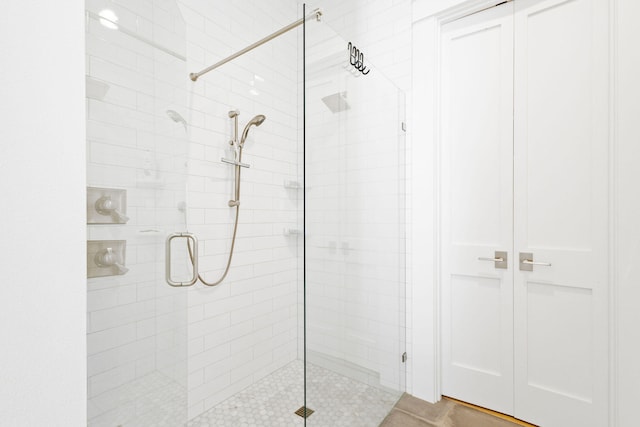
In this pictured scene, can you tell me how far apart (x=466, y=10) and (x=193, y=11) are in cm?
160

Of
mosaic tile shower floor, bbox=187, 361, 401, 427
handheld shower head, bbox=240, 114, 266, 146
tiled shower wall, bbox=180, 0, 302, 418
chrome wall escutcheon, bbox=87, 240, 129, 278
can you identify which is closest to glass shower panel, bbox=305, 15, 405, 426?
mosaic tile shower floor, bbox=187, 361, 401, 427

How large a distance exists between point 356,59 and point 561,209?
1312mm

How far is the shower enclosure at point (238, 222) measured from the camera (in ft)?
2.98

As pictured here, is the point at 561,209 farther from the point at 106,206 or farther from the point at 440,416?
the point at 106,206

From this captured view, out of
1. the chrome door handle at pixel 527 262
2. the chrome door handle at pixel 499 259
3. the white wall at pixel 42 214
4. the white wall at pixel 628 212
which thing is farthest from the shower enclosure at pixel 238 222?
the white wall at pixel 628 212

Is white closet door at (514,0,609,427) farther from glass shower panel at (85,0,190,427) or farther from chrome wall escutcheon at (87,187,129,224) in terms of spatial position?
chrome wall escutcheon at (87,187,129,224)

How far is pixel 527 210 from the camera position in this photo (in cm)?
167

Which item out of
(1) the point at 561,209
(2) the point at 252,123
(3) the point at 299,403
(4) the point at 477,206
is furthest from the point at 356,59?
(3) the point at 299,403

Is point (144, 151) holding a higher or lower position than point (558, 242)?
higher

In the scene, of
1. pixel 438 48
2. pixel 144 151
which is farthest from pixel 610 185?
pixel 144 151

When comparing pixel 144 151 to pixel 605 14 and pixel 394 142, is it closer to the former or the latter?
pixel 394 142

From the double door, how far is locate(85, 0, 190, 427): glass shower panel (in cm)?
154

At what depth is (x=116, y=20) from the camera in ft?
2.94

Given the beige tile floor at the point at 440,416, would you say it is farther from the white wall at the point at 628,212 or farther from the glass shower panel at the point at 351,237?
the white wall at the point at 628,212
